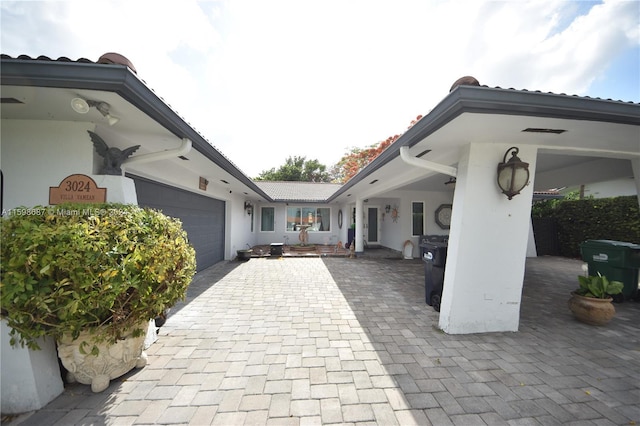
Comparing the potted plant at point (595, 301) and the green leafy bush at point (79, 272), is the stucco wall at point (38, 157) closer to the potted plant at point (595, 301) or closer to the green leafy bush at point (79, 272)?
the green leafy bush at point (79, 272)

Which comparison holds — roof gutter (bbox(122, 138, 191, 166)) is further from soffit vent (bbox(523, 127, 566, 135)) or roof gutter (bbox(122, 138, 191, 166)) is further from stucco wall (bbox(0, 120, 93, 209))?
soffit vent (bbox(523, 127, 566, 135))

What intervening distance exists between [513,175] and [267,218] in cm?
1134

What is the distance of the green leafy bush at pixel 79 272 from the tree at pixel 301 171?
30.9m

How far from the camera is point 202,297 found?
450 cm

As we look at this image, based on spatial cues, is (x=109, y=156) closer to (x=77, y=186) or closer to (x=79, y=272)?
(x=77, y=186)

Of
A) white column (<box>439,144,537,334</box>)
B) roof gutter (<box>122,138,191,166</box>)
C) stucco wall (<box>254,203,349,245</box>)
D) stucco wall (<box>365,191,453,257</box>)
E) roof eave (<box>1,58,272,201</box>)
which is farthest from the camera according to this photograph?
stucco wall (<box>254,203,349,245</box>)

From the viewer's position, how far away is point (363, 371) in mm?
2350

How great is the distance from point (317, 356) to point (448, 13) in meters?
5.56

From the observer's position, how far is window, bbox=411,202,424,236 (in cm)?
923

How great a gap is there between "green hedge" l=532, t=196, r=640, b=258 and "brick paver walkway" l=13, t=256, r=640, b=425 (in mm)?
6929

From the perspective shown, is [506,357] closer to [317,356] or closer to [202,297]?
[317,356]

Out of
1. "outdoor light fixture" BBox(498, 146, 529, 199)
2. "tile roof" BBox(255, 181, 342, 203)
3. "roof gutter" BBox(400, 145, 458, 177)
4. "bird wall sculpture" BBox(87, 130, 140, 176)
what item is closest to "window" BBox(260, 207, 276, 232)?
"tile roof" BBox(255, 181, 342, 203)

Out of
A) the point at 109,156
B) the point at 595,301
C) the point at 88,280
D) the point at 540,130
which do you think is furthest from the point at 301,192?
the point at 88,280

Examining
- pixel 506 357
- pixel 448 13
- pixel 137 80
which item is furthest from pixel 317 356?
pixel 448 13
